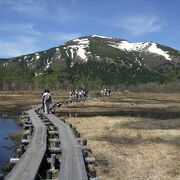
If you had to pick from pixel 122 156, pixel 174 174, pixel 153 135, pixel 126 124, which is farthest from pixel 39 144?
pixel 126 124

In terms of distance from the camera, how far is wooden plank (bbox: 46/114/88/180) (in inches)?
569

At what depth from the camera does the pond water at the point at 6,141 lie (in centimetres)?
2645

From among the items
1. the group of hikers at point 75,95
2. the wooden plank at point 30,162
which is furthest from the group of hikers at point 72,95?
the wooden plank at point 30,162

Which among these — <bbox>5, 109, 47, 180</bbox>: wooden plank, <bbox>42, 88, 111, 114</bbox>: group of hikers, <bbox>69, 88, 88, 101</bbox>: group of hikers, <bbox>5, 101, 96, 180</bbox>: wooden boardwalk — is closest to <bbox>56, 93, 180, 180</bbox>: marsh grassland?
<bbox>5, 101, 96, 180</bbox>: wooden boardwalk

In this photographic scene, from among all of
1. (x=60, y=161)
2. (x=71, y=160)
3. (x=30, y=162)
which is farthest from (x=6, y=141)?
(x=30, y=162)

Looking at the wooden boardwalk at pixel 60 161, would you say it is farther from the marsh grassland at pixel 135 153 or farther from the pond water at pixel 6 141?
the pond water at pixel 6 141

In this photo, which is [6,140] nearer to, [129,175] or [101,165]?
[101,165]

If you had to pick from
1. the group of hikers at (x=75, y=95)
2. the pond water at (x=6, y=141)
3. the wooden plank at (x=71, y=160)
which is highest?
the group of hikers at (x=75, y=95)

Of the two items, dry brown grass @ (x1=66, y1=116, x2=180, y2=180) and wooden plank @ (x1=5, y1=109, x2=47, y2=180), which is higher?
wooden plank @ (x1=5, y1=109, x2=47, y2=180)

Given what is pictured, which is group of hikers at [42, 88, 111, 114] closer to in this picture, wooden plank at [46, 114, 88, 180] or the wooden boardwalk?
wooden plank at [46, 114, 88, 180]

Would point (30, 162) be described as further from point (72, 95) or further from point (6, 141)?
point (72, 95)

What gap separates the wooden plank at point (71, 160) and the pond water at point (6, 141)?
12.0 feet

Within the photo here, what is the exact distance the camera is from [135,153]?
77.6 feet

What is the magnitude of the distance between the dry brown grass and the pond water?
208 inches
